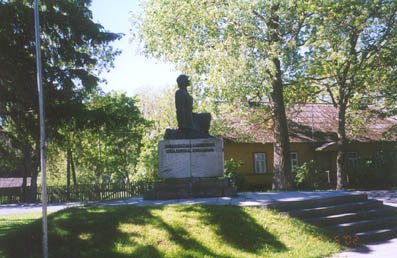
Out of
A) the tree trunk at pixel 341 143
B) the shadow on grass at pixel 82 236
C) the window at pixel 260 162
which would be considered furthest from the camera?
the window at pixel 260 162

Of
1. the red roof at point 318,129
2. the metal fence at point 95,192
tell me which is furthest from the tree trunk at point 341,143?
the metal fence at point 95,192

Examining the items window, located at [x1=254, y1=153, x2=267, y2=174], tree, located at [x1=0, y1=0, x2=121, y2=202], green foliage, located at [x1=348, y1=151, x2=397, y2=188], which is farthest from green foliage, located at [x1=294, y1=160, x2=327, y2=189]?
tree, located at [x1=0, y1=0, x2=121, y2=202]

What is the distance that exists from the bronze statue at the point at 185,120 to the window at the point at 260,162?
16952 mm

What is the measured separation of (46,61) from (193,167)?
708 cm

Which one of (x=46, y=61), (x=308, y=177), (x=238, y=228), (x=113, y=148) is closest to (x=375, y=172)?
(x=308, y=177)

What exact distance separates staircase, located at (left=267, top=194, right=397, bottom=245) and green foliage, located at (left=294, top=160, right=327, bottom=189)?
13.4 metres

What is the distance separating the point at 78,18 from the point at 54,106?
3.34 metres

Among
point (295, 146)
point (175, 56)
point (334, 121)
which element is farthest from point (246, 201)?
point (334, 121)

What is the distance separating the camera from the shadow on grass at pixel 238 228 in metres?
7.30

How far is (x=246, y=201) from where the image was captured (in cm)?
938

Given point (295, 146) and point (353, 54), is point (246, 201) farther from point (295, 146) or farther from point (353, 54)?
point (295, 146)

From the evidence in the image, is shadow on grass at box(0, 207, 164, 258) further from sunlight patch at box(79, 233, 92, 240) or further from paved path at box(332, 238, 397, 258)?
paved path at box(332, 238, 397, 258)

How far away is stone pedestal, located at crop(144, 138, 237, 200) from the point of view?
34.5 feet

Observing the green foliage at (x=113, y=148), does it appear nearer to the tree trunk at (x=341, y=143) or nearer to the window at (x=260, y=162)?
the window at (x=260, y=162)
